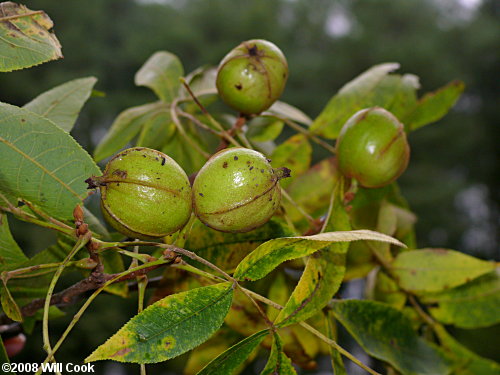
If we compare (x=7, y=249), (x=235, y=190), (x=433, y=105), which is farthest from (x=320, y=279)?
(x=433, y=105)

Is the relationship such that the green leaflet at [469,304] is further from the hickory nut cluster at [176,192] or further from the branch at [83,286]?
the branch at [83,286]

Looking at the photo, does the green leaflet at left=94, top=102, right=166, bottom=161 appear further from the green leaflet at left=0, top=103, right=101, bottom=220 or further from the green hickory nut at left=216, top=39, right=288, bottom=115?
the green leaflet at left=0, top=103, right=101, bottom=220

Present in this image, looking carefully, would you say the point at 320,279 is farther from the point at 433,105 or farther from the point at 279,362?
the point at 433,105

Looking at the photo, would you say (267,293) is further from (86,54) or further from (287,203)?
(86,54)

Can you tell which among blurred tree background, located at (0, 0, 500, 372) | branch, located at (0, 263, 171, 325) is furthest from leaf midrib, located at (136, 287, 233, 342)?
blurred tree background, located at (0, 0, 500, 372)

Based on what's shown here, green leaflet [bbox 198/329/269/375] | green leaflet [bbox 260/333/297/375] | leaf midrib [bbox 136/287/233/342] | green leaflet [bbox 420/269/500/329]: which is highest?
leaf midrib [bbox 136/287/233/342]

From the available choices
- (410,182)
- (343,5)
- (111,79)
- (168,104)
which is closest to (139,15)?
(111,79)

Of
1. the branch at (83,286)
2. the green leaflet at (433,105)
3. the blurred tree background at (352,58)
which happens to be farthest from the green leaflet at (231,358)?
the blurred tree background at (352,58)
